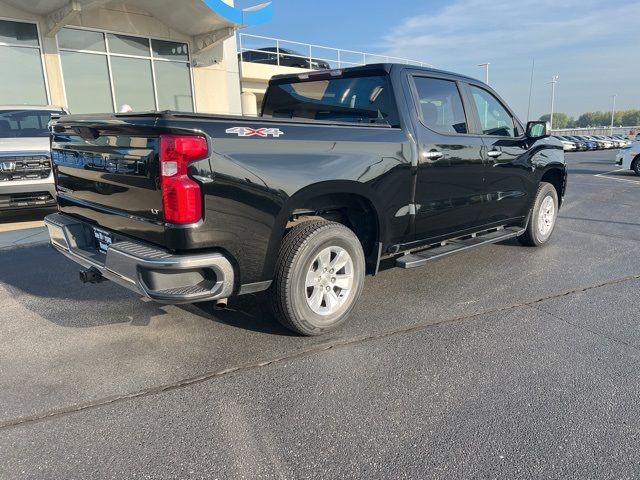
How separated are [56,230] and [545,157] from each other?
525 centimetres

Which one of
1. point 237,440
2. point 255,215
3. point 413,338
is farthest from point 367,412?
point 255,215

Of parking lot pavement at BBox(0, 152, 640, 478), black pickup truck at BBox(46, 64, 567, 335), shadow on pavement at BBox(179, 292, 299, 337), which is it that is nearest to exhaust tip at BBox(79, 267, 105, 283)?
black pickup truck at BBox(46, 64, 567, 335)

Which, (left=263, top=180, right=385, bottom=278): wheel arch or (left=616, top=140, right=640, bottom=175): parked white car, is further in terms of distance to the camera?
(left=616, top=140, right=640, bottom=175): parked white car

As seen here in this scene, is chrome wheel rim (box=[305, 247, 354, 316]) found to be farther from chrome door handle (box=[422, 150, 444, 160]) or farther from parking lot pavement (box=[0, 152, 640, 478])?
chrome door handle (box=[422, 150, 444, 160])

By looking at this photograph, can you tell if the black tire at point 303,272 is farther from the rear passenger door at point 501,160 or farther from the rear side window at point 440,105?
the rear passenger door at point 501,160

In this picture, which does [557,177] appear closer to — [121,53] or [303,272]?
[303,272]

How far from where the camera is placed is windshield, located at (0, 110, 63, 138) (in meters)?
7.81

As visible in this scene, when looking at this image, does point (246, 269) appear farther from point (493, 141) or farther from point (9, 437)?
point (493, 141)

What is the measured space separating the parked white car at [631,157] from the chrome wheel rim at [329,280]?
16354 millimetres

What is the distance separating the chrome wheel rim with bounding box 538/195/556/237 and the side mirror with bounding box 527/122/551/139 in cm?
88

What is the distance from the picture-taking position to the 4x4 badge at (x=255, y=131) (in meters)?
2.84

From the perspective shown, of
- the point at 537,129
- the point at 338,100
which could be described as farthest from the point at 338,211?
the point at 537,129

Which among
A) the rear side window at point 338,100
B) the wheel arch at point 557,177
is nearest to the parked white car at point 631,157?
the wheel arch at point 557,177

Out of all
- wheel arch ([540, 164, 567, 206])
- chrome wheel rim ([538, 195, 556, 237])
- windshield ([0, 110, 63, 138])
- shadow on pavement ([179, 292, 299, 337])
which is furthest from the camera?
windshield ([0, 110, 63, 138])
